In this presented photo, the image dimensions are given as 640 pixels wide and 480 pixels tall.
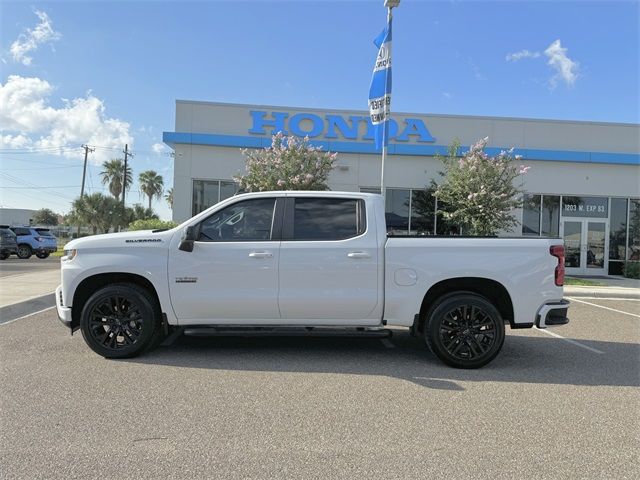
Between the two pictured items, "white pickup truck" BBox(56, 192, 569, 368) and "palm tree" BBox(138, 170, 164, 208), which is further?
"palm tree" BBox(138, 170, 164, 208)

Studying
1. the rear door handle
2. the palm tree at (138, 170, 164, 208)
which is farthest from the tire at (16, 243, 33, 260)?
the palm tree at (138, 170, 164, 208)

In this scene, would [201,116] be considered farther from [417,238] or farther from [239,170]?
[417,238]

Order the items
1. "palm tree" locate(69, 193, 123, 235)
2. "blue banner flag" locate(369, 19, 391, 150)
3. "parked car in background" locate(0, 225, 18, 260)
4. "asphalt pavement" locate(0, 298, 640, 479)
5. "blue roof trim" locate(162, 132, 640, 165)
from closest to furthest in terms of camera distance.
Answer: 1. "asphalt pavement" locate(0, 298, 640, 479)
2. "blue banner flag" locate(369, 19, 391, 150)
3. "blue roof trim" locate(162, 132, 640, 165)
4. "parked car in background" locate(0, 225, 18, 260)
5. "palm tree" locate(69, 193, 123, 235)

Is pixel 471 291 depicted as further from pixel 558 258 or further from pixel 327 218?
pixel 327 218

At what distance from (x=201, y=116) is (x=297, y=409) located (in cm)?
1662

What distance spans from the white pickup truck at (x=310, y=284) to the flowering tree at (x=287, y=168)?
9760 millimetres

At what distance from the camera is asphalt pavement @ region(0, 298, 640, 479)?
325 centimetres

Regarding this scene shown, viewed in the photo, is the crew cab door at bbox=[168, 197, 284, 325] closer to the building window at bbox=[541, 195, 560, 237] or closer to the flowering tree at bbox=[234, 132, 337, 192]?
the flowering tree at bbox=[234, 132, 337, 192]

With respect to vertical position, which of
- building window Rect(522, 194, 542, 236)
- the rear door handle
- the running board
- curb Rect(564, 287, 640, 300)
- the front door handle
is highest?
building window Rect(522, 194, 542, 236)

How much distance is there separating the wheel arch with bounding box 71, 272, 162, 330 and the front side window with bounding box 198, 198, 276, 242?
84cm

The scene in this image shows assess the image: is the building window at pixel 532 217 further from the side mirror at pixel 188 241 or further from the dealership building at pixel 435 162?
the side mirror at pixel 188 241

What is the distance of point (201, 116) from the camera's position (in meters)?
18.9

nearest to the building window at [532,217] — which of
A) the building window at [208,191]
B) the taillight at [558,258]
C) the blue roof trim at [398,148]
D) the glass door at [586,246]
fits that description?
the glass door at [586,246]

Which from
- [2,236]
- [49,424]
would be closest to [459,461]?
[49,424]
